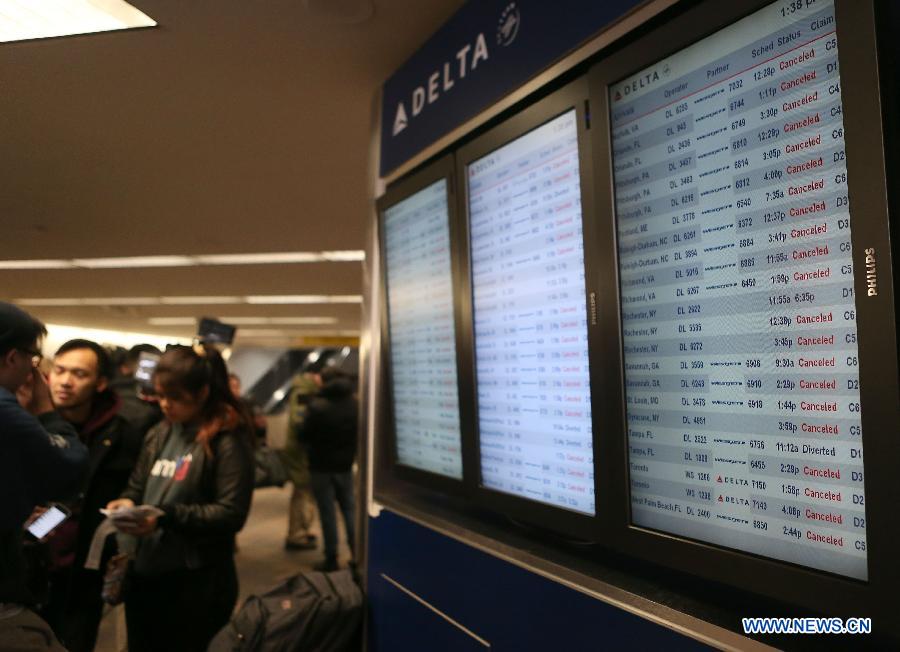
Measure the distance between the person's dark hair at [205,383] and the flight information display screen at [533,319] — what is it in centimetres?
108

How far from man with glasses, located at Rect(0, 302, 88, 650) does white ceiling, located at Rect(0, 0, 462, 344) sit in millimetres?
1288

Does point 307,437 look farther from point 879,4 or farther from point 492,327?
point 879,4

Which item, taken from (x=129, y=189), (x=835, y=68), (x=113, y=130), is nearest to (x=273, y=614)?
(x=835, y=68)

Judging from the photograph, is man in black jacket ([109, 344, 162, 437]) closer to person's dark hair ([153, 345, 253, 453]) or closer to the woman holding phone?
the woman holding phone

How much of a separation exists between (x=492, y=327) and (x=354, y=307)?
9.32m

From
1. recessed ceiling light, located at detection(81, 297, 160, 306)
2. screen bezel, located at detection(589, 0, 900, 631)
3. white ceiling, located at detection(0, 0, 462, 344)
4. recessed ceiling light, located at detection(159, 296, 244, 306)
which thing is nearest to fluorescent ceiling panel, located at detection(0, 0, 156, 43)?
white ceiling, located at detection(0, 0, 462, 344)

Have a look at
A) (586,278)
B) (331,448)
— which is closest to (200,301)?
(331,448)

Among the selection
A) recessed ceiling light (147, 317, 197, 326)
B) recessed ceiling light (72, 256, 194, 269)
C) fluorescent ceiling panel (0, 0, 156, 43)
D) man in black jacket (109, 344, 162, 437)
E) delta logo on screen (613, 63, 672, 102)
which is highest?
fluorescent ceiling panel (0, 0, 156, 43)

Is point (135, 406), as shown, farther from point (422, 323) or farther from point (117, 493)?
point (422, 323)

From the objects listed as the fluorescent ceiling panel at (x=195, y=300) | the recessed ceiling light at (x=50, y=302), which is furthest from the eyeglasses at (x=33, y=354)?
the recessed ceiling light at (x=50, y=302)

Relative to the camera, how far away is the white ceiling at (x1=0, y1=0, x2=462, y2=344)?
8.03 feet

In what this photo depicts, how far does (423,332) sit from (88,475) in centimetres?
156

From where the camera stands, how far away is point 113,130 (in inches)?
138

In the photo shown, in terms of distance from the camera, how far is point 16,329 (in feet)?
5.75
